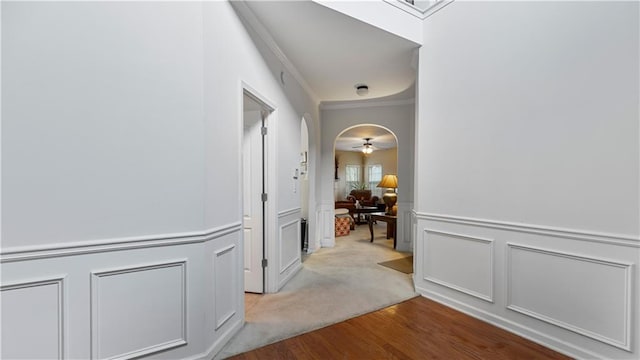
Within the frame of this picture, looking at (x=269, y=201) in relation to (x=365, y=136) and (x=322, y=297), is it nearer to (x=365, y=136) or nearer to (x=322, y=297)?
(x=322, y=297)

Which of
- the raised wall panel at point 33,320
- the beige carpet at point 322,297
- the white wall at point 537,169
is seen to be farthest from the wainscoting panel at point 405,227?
the raised wall panel at point 33,320

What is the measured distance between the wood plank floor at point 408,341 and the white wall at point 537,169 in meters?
0.18

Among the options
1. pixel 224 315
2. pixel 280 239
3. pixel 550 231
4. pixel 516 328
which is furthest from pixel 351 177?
pixel 224 315

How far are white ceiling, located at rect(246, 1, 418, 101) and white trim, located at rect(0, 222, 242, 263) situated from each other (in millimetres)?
1878

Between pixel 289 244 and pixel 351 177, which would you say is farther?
pixel 351 177

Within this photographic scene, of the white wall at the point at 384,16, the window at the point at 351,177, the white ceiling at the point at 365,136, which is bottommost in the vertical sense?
the window at the point at 351,177

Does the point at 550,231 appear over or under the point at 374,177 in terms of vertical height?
under

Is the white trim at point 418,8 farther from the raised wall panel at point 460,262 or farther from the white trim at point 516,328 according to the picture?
the white trim at point 516,328

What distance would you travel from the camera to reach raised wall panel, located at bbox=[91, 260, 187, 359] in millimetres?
1547

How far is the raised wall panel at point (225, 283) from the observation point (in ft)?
6.54

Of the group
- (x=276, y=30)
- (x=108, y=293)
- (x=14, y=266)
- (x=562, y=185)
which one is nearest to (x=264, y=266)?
(x=108, y=293)

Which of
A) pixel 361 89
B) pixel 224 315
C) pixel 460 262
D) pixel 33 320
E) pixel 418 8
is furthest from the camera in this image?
pixel 361 89

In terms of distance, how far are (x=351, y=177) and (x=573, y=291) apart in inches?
401

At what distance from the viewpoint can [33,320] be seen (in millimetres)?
1395
